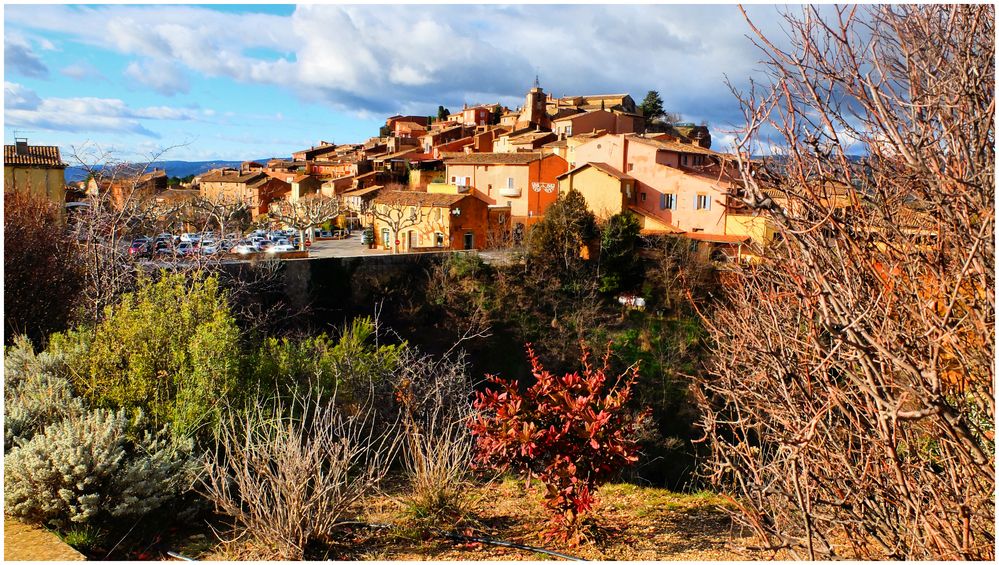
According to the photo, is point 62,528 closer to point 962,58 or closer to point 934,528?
point 934,528

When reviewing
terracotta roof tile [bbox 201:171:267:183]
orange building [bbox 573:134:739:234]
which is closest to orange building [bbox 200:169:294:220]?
terracotta roof tile [bbox 201:171:267:183]

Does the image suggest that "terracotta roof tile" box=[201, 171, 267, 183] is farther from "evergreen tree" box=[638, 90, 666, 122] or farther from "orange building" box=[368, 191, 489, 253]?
"evergreen tree" box=[638, 90, 666, 122]

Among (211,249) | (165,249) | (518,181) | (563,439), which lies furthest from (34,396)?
(518,181)

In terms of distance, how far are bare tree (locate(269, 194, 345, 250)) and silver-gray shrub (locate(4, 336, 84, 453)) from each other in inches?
1008

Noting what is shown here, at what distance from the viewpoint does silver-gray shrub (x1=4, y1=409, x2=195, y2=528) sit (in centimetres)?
513

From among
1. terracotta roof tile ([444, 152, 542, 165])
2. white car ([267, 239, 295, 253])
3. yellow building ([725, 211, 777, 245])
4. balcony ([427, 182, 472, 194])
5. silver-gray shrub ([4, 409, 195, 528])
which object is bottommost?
silver-gray shrub ([4, 409, 195, 528])

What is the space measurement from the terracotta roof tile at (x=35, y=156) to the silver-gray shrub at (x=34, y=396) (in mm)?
26342

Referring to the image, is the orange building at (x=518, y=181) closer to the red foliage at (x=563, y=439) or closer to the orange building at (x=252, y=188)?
the orange building at (x=252, y=188)

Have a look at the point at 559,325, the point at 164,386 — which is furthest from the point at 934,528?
the point at 559,325

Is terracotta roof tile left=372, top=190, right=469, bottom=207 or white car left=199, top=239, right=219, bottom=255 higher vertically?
terracotta roof tile left=372, top=190, right=469, bottom=207

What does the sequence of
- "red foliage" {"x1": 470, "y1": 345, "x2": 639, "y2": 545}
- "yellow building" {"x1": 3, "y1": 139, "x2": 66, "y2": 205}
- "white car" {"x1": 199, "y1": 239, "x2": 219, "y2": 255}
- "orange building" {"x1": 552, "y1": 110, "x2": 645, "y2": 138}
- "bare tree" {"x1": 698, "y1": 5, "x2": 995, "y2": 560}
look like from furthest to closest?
1. "orange building" {"x1": 552, "y1": 110, "x2": 645, "y2": 138}
2. "yellow building" {"x1": 3, "y1": 139, "x2": 66, "y2": 205}
3. "white car" {"x1": 199, "y1": 239, "x2": 219, "y2": 255}
4. "red foliage" {"x1": 470, "y1": 345, "x2": 639, "y2": 545}
5. "bare tree" {"x1": 698, "y1": 5, "x2": 995, "y2": 560}

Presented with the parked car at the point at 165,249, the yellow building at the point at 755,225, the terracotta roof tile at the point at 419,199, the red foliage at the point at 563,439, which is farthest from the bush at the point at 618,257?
the red foliage at the point at 563,439

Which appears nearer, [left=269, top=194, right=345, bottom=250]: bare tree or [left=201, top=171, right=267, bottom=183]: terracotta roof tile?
[left=269, top=194, right=345, bottom=250]: bare tree

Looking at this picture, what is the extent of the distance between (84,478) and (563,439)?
3.41 meters
